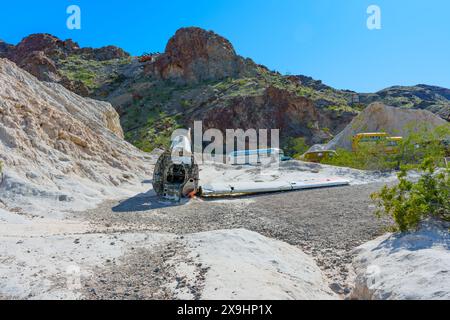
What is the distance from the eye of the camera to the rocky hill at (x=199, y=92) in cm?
4712

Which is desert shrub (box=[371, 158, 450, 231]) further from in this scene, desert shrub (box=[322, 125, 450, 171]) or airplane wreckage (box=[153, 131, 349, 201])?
desert shrub (box=[322, 125, 450, 171])

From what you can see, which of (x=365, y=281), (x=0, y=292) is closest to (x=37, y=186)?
(x=0, y=292)

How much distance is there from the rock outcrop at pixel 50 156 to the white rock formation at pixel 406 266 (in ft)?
24.9

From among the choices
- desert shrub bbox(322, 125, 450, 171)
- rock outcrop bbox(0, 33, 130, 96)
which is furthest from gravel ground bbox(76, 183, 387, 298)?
rock outcrop bbox(0, 33, 130, 96)

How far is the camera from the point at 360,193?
38.2 ft

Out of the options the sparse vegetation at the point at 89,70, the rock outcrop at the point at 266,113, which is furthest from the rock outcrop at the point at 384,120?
the sparse vegetation at the point at 89,70

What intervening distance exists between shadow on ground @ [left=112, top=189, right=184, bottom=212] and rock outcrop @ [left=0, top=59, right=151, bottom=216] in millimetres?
833

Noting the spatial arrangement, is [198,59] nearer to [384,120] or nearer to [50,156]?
[384,120]

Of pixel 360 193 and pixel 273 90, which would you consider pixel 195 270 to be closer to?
pixel 360 193

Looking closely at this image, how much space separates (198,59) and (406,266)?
55.0m

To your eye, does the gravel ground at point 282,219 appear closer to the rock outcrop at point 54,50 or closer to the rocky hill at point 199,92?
the rocky hill at point 199,92

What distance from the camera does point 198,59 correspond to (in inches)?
2232
